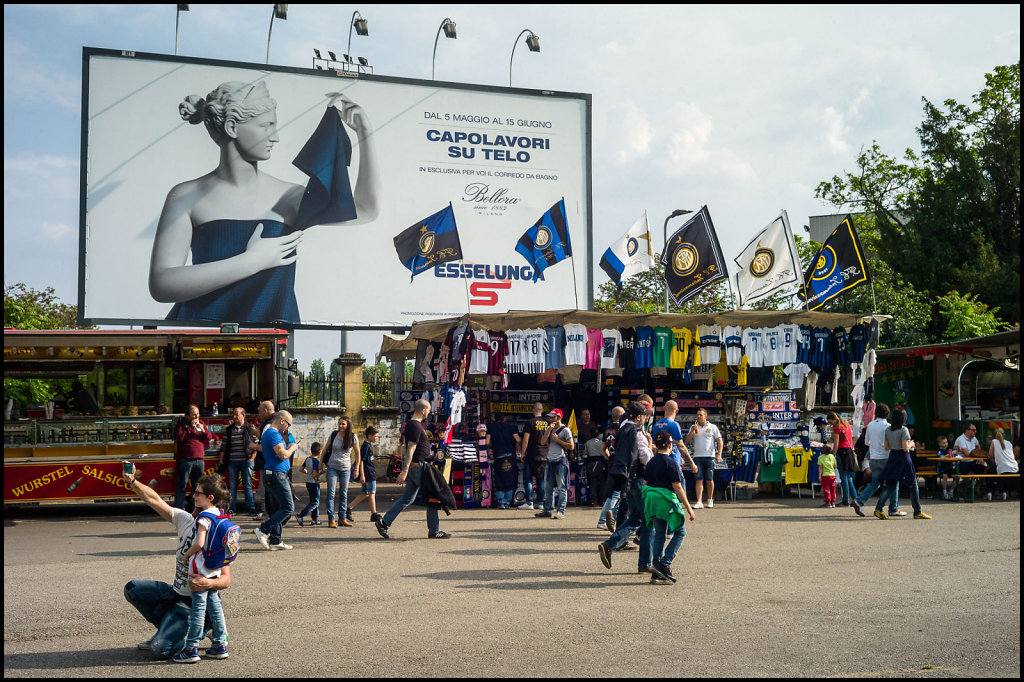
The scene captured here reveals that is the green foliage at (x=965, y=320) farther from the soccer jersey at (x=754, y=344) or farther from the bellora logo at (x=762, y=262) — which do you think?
the soccer jersey at (x=754, y=344)

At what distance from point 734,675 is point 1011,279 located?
93.0 ft

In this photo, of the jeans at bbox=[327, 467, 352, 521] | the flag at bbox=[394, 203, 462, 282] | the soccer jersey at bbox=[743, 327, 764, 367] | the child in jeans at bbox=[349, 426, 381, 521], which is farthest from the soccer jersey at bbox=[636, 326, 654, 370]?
the flag at bbox=[394, 203, 462, 282]

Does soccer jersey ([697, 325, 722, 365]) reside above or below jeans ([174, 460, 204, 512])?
above

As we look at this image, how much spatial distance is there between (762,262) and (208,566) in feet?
48.7

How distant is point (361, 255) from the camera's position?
955 inches

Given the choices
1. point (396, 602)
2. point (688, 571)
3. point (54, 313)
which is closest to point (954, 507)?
point (688, 571)

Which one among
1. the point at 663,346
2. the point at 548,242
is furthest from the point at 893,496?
the point at 548,242

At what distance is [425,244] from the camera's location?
24.7 m

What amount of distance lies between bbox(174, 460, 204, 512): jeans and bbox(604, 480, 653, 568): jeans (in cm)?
818

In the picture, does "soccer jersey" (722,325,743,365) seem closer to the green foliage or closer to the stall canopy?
the stall canopy

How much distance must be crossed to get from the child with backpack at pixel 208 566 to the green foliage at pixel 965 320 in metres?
25.2

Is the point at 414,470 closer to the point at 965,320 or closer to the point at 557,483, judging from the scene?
the point at 557,483

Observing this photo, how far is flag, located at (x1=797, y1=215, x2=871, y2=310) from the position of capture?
1864cm

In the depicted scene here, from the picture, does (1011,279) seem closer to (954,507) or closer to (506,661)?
(954,507)
